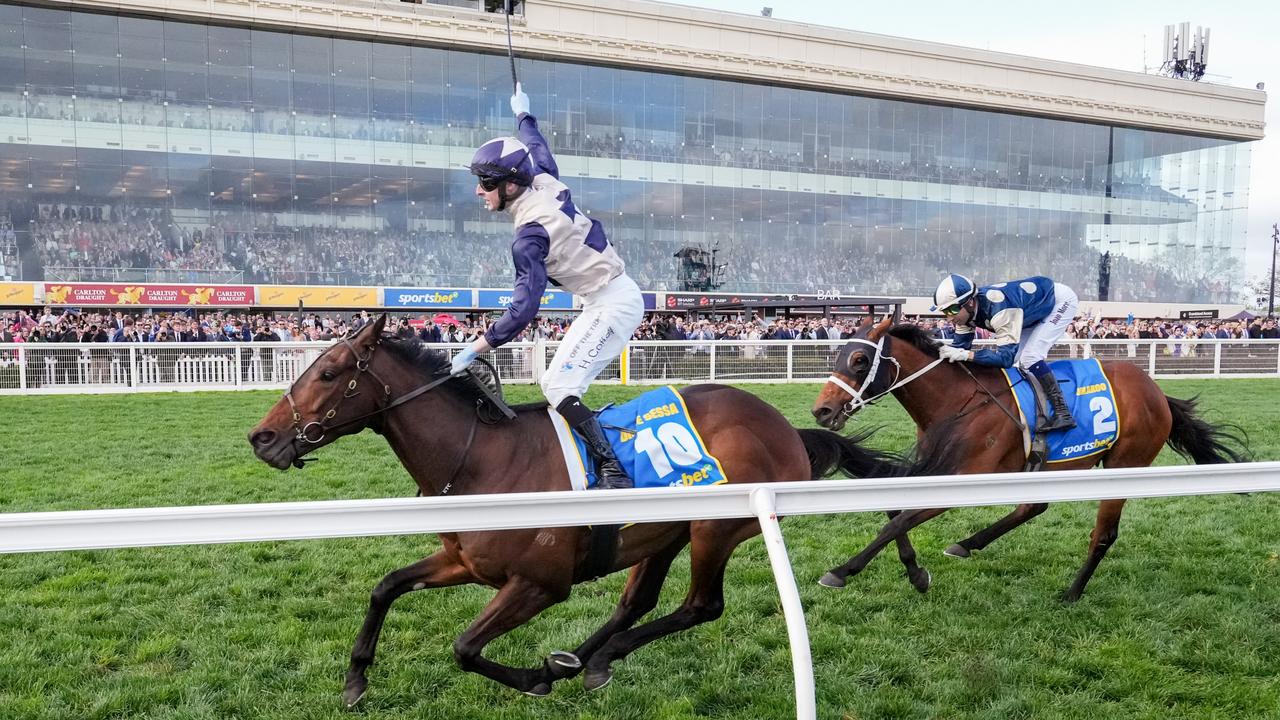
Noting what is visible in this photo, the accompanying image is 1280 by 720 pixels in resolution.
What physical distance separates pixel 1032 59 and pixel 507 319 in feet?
140

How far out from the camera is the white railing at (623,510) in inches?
71.9

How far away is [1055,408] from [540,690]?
325cm

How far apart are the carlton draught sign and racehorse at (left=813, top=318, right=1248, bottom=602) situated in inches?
1025

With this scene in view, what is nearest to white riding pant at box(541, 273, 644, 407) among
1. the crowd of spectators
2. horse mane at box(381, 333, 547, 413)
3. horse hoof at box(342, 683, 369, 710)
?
→ horse mane at box(381, 333, 547, 413)

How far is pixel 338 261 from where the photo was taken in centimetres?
2881

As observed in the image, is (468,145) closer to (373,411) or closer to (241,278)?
(241,278)

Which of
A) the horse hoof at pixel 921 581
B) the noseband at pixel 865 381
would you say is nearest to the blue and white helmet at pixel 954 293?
the noseband at pixel 865 381

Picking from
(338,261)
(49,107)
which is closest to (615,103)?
(338,261)

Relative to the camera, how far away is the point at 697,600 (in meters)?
3.28

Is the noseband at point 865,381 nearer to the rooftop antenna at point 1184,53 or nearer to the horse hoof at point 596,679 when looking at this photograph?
the horse hoof at point 596,679

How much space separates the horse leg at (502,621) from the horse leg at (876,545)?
6.02 feet

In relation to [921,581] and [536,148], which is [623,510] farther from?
[921,581]

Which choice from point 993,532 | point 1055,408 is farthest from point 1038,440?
point 993,532

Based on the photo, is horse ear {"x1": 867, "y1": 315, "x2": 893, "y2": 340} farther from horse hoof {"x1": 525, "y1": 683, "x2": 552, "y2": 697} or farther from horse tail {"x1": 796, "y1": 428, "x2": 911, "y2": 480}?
horse hoof {"x1": 525, "y1": 683, "x2": 552, "y2": 697}
